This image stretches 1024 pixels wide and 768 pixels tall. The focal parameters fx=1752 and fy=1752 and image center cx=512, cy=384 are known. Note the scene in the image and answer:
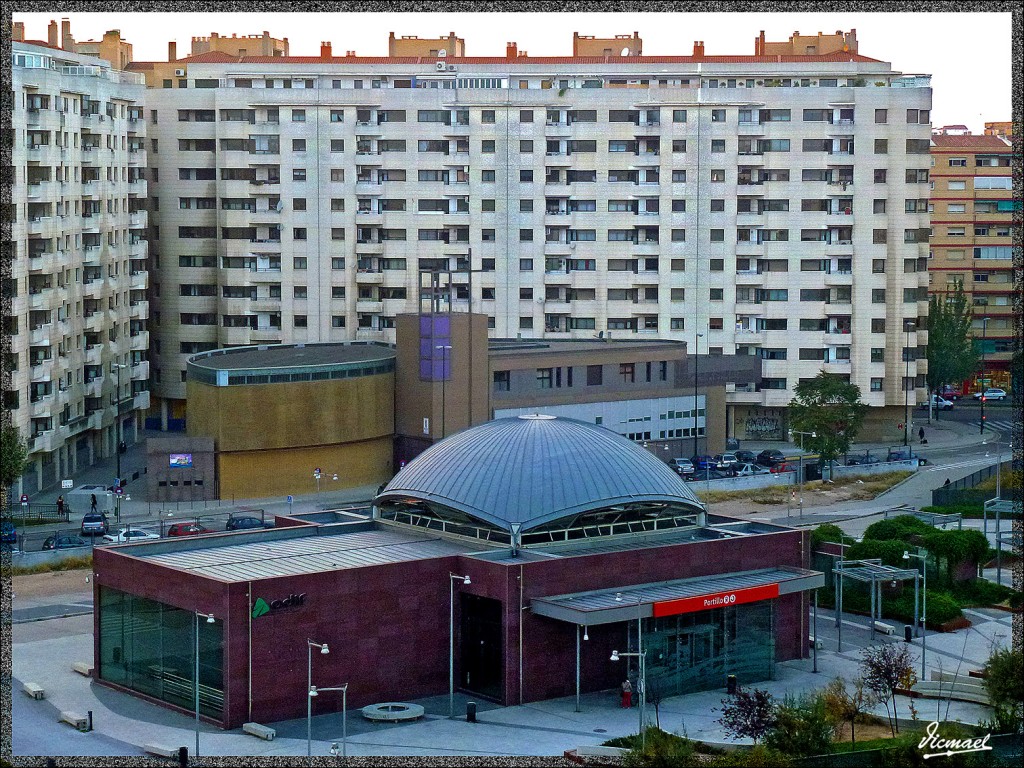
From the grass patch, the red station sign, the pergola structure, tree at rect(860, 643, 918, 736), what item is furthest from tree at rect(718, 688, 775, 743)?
the grass patch

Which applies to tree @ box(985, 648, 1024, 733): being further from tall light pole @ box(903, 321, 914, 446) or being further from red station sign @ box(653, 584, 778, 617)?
tall light pole @ box(903, 321, 914, 446)

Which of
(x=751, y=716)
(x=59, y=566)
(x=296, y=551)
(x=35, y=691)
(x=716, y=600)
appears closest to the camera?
(x=751, y=716)

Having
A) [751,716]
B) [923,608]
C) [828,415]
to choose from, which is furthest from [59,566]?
[828,415]

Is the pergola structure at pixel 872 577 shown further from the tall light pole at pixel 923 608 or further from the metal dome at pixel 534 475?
the metal dome at pixel 534 475

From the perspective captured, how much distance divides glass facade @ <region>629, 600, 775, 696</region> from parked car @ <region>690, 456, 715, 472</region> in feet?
149

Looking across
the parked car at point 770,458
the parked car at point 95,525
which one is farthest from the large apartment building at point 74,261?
the parked car at point 770,458

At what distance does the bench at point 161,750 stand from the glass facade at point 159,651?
308 cm

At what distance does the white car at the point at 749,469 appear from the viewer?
339 ft

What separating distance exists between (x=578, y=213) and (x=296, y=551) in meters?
65.8

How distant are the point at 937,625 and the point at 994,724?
17446mm

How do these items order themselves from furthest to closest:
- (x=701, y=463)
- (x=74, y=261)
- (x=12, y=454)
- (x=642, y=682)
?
1. (x=701, y=463)
2. (x=74, y=261)
3. (x=12, y=454)
4. (x=642, y=682)

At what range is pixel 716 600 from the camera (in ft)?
185

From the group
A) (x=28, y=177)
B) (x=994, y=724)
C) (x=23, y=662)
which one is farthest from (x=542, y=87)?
(x=994, y=724)

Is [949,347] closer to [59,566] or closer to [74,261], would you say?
[74,261]
